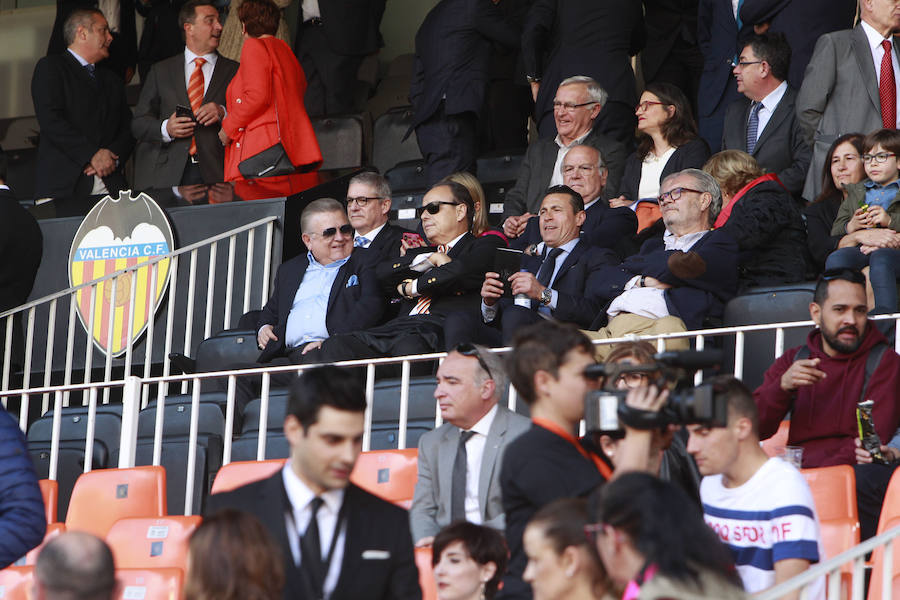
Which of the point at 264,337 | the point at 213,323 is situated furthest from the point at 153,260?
the point at 264,337

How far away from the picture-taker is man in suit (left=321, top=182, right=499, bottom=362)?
6.66m

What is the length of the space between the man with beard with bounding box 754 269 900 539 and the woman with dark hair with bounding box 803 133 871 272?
143cm

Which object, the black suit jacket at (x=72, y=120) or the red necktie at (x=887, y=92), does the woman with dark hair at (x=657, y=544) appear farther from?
the black suit jacket at (x=72, y=120)

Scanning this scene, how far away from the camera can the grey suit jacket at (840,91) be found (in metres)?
7.57

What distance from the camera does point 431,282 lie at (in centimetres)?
679

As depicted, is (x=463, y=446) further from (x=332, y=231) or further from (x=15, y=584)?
(x=332, y=231)

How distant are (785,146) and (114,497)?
13.2 ft

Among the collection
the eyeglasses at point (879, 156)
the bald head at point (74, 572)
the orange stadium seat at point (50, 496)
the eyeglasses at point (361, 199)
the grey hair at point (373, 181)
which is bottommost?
the orange stadium seat at point (50, 496)

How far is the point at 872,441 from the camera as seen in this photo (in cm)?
505

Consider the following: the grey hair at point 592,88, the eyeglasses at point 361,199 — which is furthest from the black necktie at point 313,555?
the grey hair at point 592,88

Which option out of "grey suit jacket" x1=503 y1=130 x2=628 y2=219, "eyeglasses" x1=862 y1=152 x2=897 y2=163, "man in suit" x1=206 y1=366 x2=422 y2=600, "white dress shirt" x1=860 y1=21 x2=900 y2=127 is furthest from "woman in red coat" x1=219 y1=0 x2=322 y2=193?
"man in suit" x1=206 y1=366 x2=422 y2=600

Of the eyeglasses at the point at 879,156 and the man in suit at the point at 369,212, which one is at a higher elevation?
the eyeglasses at the point at 879,156

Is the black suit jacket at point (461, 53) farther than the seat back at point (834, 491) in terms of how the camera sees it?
Yes

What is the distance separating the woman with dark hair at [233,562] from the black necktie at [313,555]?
0.19 meters
